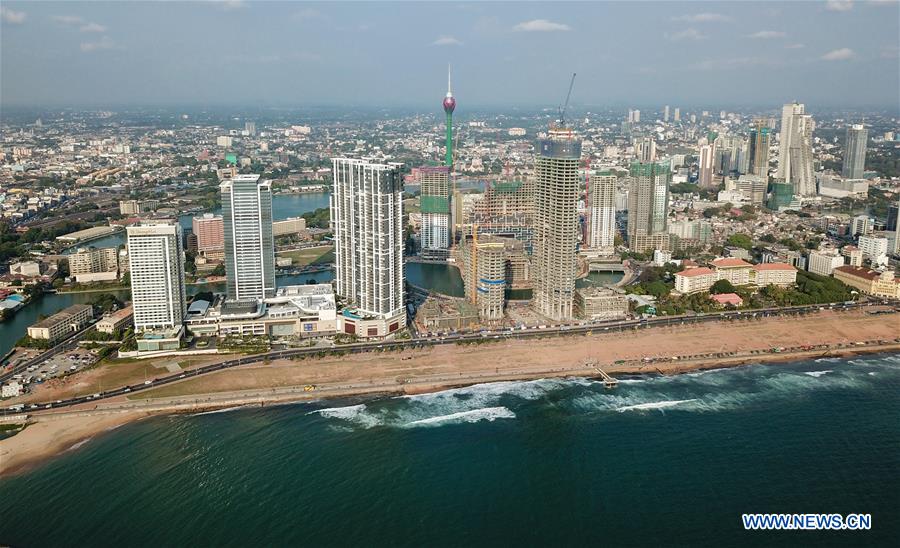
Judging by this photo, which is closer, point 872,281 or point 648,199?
point 872,281

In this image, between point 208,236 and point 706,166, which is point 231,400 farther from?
point 706,166

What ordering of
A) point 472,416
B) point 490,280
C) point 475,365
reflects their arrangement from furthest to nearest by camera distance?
1. point 490,280
2. point 475,365
3. point 472,416

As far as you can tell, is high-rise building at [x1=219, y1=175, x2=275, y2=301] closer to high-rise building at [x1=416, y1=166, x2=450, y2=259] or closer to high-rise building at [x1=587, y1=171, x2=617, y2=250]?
high-rise building at [x1=416, y1=166, x2=450, y2=259]

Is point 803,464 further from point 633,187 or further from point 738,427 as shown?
point 633,187

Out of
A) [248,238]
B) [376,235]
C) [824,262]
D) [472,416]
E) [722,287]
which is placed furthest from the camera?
[824,262]

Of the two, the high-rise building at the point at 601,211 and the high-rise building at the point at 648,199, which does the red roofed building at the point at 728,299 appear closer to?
the high-rise building at the point at 601,211

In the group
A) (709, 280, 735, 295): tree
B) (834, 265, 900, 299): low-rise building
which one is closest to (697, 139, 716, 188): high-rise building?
(834, 265, 900, 299): low-rise building

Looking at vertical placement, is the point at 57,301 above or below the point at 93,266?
below

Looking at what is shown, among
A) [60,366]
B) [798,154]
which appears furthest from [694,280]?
[798,154]
